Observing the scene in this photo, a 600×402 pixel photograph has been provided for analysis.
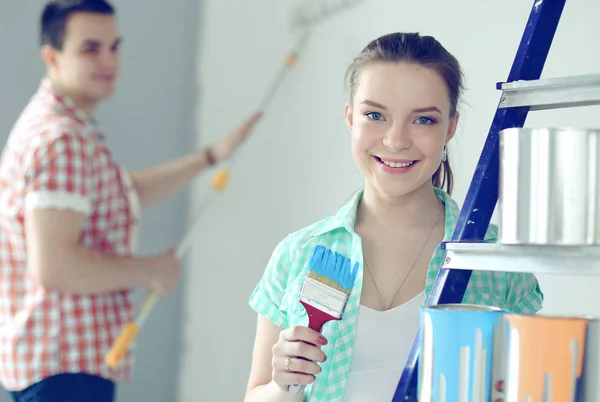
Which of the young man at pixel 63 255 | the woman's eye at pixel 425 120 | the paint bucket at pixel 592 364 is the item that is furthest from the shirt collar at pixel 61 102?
the paint bucket at pixel 592 364

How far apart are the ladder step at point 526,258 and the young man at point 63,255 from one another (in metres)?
0.95

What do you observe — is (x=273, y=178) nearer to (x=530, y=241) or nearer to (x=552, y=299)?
(x=552, y=299)

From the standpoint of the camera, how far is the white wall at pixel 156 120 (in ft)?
8.36

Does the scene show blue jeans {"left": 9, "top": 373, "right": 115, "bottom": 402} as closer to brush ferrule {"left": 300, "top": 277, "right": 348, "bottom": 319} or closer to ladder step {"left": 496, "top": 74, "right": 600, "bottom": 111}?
brush ferrule {"left": 300, "top": 277, "right": 348, "bottom": 319}

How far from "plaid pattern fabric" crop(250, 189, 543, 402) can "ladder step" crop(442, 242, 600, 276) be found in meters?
0.17

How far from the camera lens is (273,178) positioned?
227 cm

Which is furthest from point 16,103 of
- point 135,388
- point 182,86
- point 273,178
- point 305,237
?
point 305,237

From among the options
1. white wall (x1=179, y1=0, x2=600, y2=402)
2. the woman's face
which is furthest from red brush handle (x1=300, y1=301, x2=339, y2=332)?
white wall (x1=179, y1=0, x2=600, y2=402)

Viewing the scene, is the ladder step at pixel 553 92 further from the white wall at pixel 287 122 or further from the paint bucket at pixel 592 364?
the white wall at pixel 287 122

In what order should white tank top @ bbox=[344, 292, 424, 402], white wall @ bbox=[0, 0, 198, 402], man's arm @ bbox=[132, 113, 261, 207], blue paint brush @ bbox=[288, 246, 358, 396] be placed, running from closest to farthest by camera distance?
1. blue paint brush @ bbox=[288, 246, 358, 396]
2. white tank top @ bbox=[344, 292, 424, 402]
3. man's arm @ bbox=[132, 113, 261, 207]
4. white wall @ bbox=[0, 0, 198, 402]

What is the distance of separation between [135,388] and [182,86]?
0.98m

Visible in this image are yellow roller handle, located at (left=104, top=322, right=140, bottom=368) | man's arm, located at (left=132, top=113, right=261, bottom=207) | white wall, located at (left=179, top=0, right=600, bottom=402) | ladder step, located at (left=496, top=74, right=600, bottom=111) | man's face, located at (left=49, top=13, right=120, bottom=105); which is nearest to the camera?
ladder step, located at (left=496, top=74, right=600, bottom=111)

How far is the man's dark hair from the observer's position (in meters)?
1.91

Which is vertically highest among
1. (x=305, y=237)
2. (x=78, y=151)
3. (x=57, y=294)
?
(x=78, y=151)
